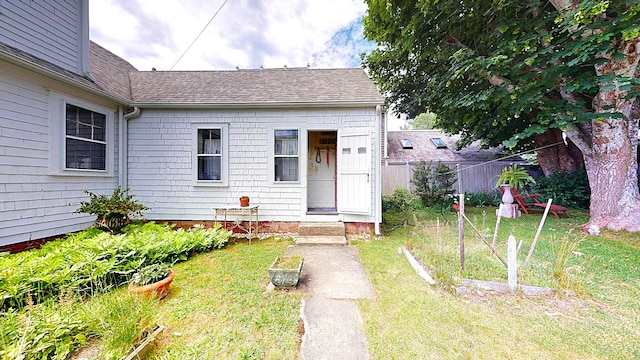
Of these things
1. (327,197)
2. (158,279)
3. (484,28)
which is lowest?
(158,279)

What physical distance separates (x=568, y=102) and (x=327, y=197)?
21.5 ft

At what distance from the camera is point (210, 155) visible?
5.77 meters

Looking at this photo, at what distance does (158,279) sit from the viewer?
9.31 feet

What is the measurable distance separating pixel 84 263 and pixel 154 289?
1.06 metres

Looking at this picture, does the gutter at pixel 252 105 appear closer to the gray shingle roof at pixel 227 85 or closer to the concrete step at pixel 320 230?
the gray shingle roof at pixel 227 85

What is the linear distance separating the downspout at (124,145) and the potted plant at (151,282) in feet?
13.1

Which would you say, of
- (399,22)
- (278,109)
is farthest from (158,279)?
(399,22)

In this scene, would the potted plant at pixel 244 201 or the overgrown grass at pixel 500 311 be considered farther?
the potted plant at pixel 244 201

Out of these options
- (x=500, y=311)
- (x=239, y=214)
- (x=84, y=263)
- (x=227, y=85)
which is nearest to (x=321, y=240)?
(x=239, y=214)

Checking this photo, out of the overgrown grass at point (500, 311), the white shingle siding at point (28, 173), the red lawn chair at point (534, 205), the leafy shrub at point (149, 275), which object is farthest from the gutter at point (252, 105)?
the red lawn chair at point (534, 205)

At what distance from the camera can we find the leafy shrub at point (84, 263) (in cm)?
247

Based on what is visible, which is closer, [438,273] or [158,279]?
[158,279]

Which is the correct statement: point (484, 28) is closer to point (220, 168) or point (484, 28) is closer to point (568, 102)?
point (568, 102)

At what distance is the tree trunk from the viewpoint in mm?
8578
